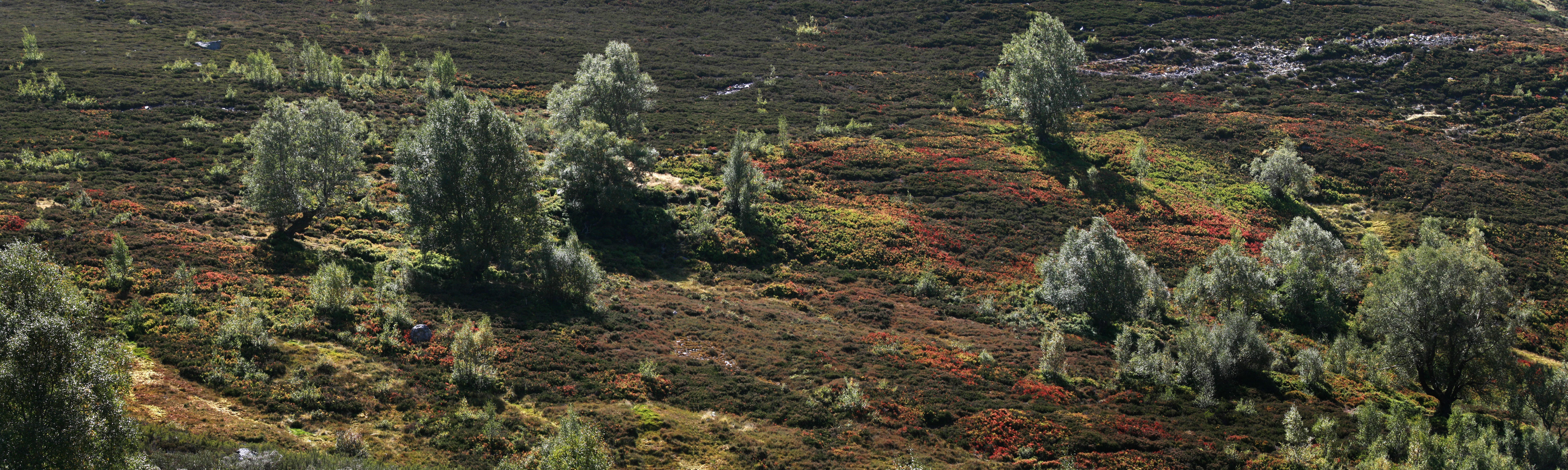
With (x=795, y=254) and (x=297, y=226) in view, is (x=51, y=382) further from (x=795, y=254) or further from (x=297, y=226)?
(x=795, y=254)

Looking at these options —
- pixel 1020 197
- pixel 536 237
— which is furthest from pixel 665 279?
pixel 1020 197

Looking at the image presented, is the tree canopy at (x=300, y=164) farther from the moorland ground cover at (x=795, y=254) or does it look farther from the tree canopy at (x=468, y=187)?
the tree canopy at (x=468, y=187)

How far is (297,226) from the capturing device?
1558 inches

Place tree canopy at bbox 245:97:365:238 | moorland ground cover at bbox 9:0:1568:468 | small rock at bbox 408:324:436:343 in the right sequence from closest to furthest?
→ moorland ground cover at bbox 9:0:1568:468 → small rock at bbox 408:324:436:343 → tree canopy at bbox 245:97:365:238

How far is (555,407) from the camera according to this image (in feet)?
84.8

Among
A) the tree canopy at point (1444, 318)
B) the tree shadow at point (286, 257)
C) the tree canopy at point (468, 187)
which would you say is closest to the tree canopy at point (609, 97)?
the tree canopy at point (468, 187)

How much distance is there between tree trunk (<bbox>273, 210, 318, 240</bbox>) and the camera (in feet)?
124

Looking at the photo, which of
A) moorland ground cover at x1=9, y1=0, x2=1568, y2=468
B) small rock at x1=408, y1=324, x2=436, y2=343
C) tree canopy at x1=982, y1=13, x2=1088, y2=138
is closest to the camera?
moorland ground cover at x1=9, y1=0, x2=1568, y2=468

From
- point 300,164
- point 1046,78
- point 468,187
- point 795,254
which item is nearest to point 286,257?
point 300,164

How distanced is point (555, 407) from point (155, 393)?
1040 centimetres

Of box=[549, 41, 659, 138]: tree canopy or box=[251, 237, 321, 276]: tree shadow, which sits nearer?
box=[251, 237, 321, 276]: tree shadow

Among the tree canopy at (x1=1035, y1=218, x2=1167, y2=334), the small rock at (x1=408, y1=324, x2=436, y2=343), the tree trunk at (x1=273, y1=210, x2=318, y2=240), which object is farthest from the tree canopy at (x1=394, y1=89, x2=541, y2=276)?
the tree canopy at (x1=1035, y1=218, x2=1167, y2=334)

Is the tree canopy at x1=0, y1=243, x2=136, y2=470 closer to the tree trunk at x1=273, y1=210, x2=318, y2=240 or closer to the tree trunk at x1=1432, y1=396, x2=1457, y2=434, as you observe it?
the tree trunk at x1=273, y1=210, x2=318, y2=240

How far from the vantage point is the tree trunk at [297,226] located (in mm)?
37906
